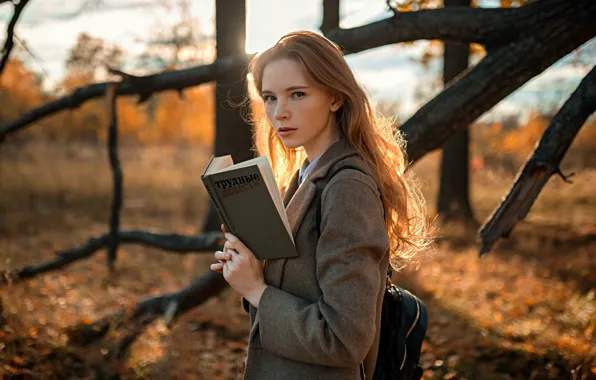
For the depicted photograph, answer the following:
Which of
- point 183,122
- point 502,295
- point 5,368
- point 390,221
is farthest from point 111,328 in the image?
point 183,122

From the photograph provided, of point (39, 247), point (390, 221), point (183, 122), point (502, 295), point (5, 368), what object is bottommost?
point (183, 122)

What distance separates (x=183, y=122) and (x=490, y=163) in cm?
1767

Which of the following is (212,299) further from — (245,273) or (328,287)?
(328,287)

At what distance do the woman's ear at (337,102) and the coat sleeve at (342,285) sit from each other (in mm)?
319

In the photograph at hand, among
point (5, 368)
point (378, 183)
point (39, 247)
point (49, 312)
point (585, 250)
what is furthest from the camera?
point (39, 247)

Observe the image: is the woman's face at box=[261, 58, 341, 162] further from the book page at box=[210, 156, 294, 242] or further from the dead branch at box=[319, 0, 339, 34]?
the dead branch at box=[319, 0, 339, 34]

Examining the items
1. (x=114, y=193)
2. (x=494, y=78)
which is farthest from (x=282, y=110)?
(x=114, y=193)

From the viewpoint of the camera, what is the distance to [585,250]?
7.92 metres

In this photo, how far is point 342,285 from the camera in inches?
64.1

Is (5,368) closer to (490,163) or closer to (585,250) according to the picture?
(585,250)

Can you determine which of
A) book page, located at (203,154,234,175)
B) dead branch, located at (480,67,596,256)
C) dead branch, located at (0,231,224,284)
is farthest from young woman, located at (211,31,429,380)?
dead branch, located at (0,231,224,284)

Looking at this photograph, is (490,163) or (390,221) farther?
(490,163)

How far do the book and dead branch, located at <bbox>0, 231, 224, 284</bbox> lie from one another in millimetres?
2332

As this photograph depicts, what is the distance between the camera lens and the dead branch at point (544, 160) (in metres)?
3.16
